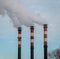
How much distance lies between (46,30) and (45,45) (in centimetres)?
109

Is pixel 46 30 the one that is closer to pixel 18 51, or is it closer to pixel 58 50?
pixel 18 51

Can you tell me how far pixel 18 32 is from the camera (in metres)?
16.1

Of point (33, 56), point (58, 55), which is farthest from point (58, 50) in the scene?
point (33, 56)

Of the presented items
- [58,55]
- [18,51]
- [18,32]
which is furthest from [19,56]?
[58,55]

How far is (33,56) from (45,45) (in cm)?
128

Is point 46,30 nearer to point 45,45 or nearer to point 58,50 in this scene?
point 45,45

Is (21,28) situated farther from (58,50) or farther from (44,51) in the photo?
(58,50)

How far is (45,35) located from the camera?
15.4m

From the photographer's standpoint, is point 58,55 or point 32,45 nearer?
point 32,45

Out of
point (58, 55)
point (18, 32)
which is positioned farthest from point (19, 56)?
point (58, 55)

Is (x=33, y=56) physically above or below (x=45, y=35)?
below

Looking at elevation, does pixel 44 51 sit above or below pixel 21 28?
below

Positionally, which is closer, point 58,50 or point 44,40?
point 44,40

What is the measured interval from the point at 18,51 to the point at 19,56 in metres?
0.35
